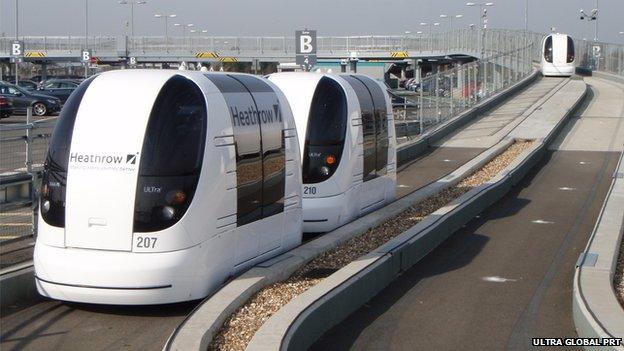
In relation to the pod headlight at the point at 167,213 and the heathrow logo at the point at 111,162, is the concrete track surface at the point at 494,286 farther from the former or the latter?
the heathrow logo at the point at 111,162

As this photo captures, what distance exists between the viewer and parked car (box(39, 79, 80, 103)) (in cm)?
4755

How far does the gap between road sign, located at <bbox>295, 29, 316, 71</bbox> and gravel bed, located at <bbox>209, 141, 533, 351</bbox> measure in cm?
764

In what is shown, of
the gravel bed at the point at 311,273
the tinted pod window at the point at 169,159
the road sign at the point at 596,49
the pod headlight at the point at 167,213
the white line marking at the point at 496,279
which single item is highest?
the road sign at the point at 596,49

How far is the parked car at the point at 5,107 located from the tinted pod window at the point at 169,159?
33740 millimetres

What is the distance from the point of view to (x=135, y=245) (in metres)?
8.96

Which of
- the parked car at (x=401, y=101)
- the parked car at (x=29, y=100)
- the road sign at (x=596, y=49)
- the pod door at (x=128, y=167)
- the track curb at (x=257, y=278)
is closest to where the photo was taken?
the track curb at (x=257, y=278)

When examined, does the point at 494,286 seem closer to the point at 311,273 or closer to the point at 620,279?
the point at 620,279

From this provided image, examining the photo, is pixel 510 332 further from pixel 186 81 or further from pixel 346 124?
pixel 346 124

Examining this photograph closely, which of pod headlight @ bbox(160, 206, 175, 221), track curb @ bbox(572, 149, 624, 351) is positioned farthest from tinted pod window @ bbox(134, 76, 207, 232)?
track curb @ bbox(572, 149, 624, 351)

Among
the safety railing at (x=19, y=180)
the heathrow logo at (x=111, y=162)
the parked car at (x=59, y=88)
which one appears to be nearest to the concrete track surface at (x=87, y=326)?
the heathrow logo at (x=111, y=162)

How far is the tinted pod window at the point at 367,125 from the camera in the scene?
15148mm

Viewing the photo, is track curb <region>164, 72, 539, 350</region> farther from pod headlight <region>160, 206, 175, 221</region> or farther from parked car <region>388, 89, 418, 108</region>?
parked car <region>388, 89, 418, 108</region>

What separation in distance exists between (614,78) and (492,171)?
37.4 metres

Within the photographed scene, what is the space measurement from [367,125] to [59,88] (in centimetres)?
3658
